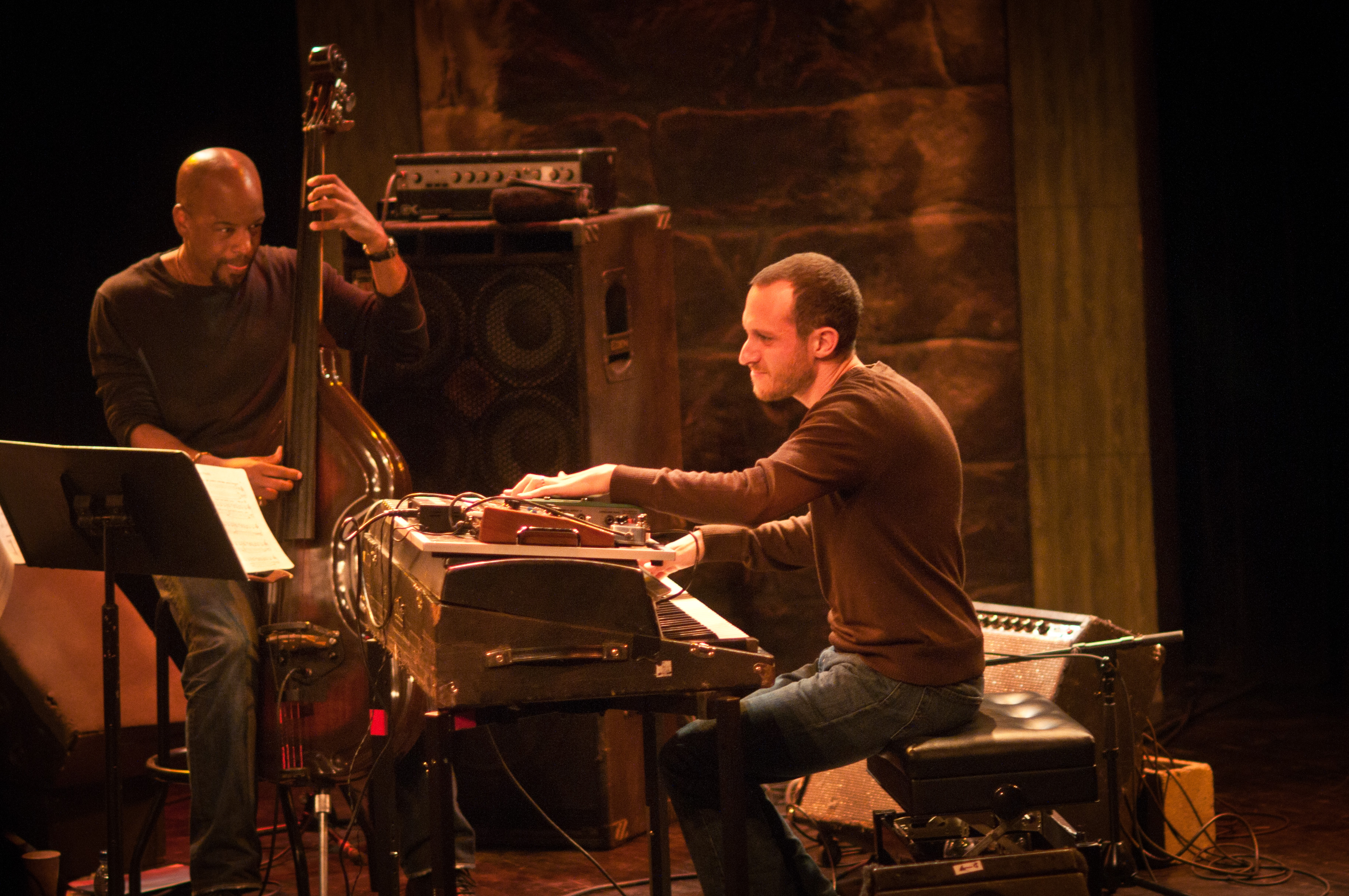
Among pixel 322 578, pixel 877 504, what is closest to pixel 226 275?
pixel 322 578

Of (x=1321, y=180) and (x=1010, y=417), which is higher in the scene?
(x=1321, y=180)

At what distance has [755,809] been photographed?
8.89 ft

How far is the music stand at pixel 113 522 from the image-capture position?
2.80 m

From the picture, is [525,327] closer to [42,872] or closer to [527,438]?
[527,438]

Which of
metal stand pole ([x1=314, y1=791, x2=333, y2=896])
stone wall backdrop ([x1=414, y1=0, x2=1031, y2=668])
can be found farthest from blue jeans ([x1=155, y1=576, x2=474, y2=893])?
stone wall backdrop ([x1=414, y1=0, x2=1031, y2=668])

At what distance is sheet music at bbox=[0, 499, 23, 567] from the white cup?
928 millimetres

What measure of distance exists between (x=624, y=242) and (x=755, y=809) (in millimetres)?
1893

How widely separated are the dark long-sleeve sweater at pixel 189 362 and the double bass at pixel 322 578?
10.6 inches

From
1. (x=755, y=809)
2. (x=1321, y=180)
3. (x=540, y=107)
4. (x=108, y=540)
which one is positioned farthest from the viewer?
(x=1321, y=180)

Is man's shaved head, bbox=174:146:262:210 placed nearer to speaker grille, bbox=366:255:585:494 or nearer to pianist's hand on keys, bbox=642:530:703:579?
speaker grille, bbox=366:255:585:494

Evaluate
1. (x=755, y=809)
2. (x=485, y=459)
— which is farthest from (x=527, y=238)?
(x=755, y=809)

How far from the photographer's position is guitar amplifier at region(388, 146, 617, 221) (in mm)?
3977

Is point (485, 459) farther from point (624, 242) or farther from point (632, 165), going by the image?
point (632, 165)

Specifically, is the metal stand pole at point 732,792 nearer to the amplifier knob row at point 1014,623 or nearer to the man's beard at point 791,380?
the man's beard at point 791,380
